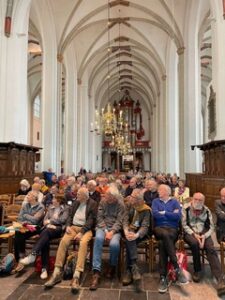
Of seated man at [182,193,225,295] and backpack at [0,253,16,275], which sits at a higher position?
seated man at [182,193,225,295]

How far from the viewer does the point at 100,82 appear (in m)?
29.4

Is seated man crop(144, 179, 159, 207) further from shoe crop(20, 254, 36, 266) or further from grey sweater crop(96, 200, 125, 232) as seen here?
shoe crop(20, 254, 36, 266)

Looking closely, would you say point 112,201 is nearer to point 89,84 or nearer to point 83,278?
point 83,278

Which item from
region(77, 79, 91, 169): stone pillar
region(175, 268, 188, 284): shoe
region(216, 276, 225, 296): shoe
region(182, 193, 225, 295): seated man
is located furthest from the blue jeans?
region(77, 79, 91, 169): stone pillar

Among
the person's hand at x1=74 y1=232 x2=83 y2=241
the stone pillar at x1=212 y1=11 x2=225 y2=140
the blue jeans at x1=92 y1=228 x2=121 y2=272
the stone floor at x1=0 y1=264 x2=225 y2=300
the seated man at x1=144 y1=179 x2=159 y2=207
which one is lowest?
the stone floor at x1=0 y1=264 x2=225 y2=300

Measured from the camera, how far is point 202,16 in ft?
47.5

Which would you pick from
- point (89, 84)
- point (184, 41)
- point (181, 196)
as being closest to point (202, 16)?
point (184, 41)

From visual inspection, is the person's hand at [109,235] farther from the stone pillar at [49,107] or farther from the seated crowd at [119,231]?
the stone pillar at [49,107]

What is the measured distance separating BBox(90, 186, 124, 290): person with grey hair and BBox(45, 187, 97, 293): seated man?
140 millimetres

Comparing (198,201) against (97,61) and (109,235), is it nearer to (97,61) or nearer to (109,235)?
(109,235)

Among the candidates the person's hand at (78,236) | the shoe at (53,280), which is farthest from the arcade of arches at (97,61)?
the shoe at (53,280)

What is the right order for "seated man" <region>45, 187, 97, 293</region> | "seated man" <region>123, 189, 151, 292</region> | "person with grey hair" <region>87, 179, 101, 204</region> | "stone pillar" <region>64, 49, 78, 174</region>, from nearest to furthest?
1. "seated man" <region>45, 187, 97, 293</region>
2. "seated man" <region>123, 189, 151, 292</region>
3. "person with grey hair" <region>87, 179, 101, 204</region>
4. "stone pillar" <region>64, 49, 78, 174</region>

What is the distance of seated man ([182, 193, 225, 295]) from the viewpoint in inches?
158

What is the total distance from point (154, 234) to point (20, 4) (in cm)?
1058
